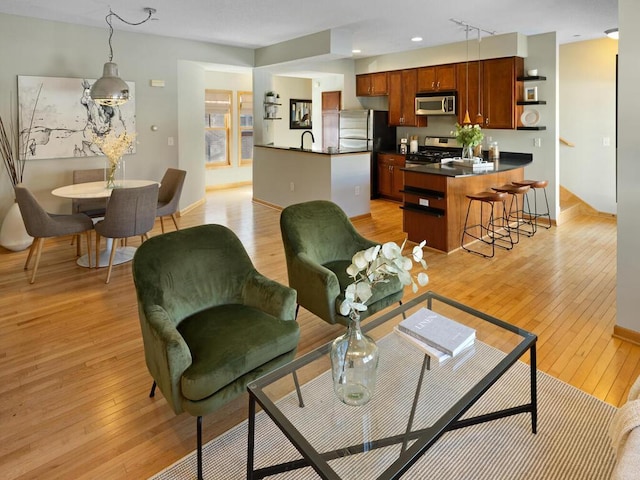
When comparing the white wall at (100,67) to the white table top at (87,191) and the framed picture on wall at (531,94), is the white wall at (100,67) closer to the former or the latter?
the white table top at (87,191)

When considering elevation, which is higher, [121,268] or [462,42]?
[462,42]

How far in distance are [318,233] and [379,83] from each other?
18.6 feet

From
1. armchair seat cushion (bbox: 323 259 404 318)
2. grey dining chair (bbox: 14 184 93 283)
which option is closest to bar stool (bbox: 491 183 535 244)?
armchair seat cushion (bbox: 323 259 404 318)

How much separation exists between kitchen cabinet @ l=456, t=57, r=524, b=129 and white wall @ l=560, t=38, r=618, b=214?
0.87 meters

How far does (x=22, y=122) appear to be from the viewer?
512 cm

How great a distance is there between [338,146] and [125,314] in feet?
19.0

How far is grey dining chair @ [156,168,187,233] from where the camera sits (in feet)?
16.0

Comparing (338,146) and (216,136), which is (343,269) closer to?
(338,146)

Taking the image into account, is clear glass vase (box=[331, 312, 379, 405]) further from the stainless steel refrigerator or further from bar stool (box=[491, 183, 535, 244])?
the stainless steel refrigerator

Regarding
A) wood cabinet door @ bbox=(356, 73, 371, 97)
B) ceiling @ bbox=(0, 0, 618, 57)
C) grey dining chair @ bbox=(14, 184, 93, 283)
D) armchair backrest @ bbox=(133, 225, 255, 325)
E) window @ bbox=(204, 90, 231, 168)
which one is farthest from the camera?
window @ bbox=(204, 90, 231, 168)

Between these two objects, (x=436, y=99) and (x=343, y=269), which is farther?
(x=436, y=99)

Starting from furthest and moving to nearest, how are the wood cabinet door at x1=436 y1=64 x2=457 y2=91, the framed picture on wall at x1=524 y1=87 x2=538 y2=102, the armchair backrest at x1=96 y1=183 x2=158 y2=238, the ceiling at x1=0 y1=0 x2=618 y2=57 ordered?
1. the wood cabinet door at x1=436 y1=64 x2=457 y2=91
2. the framed picture on wall at x1=524 y1=87 x2=538 y2=102
3. the ceiling at x1=0 y1=0 x2=618 y2=57
4. the armchair backrest at x1=96 y1=183 x2=158 y2=238

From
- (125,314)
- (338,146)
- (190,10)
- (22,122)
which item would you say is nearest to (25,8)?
(22,122)

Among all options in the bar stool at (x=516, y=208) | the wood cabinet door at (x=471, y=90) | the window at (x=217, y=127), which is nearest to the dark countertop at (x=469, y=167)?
the bar stool at (x=516, y=208)
